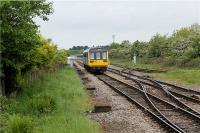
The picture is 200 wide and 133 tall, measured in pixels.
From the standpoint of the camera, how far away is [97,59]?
4762 centimetres

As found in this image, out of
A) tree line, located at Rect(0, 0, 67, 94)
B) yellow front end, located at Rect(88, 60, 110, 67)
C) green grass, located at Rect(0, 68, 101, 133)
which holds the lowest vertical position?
green grass, located at Rect(0, 68, 101, 133)

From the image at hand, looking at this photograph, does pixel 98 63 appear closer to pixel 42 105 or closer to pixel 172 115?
pixel 172 115

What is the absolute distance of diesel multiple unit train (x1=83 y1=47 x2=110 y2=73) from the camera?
47.4m

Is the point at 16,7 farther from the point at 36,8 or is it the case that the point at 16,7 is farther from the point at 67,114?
the point at 67,114

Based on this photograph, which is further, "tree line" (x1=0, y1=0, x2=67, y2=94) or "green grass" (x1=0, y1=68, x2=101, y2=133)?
"tree line" (x1=0, y1=0, x2=67, y2=94)

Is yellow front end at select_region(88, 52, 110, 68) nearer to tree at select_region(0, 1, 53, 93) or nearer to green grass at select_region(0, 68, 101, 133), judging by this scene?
green grass at select_region(0, 68, 101, 133)

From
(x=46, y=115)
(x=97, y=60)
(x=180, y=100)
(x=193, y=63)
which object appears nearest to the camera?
(x=46, y=115)

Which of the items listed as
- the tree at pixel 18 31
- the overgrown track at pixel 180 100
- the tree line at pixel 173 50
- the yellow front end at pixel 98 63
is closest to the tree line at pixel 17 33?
the tree at pixel 18 31

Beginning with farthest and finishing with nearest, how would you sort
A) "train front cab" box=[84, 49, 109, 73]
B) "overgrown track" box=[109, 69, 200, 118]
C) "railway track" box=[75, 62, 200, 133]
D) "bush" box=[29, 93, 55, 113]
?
"train front cab" box=[84, 49, 109, 73] → "overgrown track" box=[109, 69, 200, 118] → "bush" box=[29, 93, 55, 113] → "railway track" box=[75, 62, 200, 133]

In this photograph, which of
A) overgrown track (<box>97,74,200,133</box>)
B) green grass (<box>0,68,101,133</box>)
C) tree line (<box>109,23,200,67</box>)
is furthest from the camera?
tree line (<box>109,23,200,67</box>)

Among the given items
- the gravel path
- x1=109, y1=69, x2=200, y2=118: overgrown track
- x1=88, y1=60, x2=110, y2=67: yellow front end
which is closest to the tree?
the gravel path

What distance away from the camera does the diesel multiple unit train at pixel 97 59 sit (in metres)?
47.4

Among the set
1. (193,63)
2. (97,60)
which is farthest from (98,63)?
(193,63)

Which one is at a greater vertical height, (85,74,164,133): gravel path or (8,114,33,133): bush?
(8,114,33,133): bush
